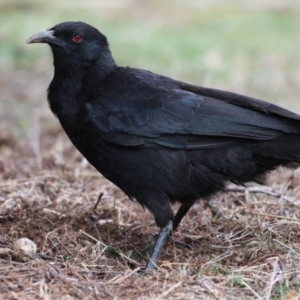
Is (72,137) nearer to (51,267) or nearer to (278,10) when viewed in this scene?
(51,267)

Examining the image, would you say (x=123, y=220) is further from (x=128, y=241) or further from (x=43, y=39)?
(x=43, y=39)

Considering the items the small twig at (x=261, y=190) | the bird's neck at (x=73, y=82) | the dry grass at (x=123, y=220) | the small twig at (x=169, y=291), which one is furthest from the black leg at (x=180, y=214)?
the small twig at (x=169, y=291)

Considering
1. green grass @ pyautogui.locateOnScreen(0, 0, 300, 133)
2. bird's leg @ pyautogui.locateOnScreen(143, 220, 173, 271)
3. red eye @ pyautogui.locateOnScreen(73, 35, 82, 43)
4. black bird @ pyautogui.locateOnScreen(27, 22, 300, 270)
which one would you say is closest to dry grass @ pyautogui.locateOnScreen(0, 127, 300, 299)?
bird's leg @ pyautogui.locateOnScreen(143, 220, 173, 271)

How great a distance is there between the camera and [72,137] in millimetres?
5711

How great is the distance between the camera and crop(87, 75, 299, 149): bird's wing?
5500 mm

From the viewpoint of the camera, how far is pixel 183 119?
559cm

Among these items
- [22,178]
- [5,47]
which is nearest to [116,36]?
[5,47]

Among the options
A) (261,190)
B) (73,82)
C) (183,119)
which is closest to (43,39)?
(73,82)

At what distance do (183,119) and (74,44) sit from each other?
1189 mm

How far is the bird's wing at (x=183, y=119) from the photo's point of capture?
5.50m

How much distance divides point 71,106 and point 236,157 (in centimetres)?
139

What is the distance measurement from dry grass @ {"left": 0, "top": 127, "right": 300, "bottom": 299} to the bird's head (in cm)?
131

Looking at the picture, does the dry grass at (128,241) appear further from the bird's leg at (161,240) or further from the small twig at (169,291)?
the bird's leg at (161,240)

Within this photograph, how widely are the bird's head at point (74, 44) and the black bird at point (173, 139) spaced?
39 centimetres
